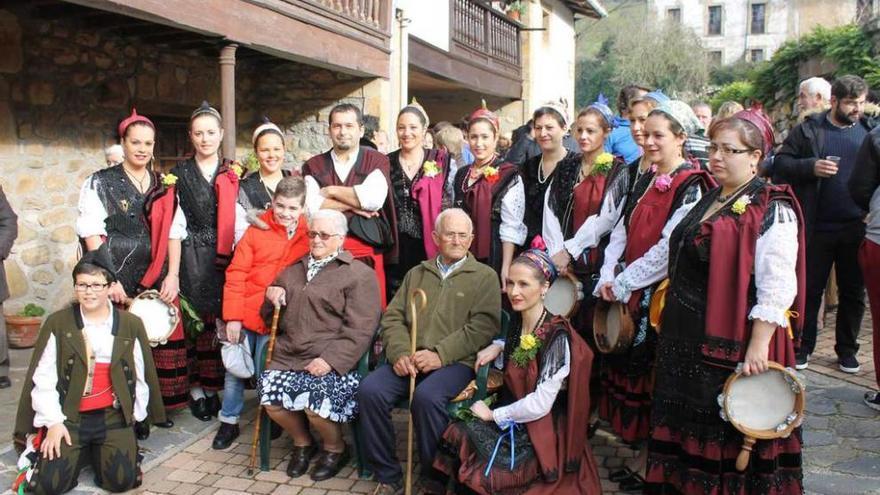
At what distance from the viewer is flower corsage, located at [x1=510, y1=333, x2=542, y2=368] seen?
354 cm

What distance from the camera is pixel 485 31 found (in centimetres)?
1420

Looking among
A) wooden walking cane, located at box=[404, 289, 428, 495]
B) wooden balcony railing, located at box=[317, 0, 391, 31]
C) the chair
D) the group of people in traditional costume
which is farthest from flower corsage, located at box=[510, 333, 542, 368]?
wooden balcony railing, located at box=[317, 0, 391, 31]

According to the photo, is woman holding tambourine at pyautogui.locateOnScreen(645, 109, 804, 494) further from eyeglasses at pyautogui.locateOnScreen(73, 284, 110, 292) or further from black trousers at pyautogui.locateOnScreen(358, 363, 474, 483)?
eyeglasses at pyautogui.locateOnScreen(73, 284, 110, 292)

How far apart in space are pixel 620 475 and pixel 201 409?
257 cm

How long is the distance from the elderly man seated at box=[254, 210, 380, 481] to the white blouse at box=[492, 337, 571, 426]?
904 millimetres

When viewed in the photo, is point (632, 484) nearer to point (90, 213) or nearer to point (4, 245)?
point (90, 213)

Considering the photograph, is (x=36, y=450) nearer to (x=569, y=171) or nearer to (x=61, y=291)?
(x=569, y=171)

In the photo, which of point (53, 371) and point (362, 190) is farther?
point (362, 190)

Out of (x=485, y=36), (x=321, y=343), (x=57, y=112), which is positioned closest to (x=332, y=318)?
(x=321, y=343)

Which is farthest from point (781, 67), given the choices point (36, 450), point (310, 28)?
point (36, 450)

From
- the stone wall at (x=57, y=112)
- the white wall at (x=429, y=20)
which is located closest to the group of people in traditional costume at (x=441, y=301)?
the stone wall at (x=57, y=112)

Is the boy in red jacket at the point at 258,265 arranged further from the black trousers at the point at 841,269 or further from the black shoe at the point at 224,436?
the black trousers at the point at 841,269

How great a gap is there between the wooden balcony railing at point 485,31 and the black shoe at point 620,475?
9.78 metres

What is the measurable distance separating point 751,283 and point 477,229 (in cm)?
194
